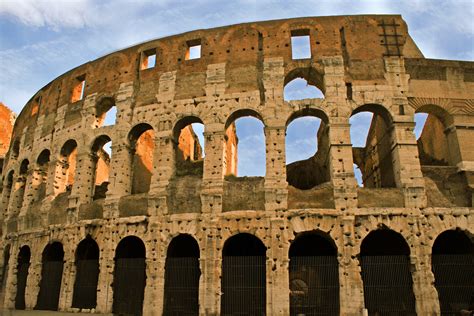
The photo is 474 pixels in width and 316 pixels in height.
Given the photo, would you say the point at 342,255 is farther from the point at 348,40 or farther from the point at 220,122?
the point at 348,40

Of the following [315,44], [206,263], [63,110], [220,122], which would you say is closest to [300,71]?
[315,44]

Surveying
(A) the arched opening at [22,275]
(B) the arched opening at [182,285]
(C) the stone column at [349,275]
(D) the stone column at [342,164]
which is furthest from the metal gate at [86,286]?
(D) the stone column at [342,164]

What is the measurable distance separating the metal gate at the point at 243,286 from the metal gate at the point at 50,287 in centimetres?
617

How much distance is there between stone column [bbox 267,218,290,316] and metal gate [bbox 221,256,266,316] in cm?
42

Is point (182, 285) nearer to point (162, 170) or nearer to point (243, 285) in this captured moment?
point (243, 285)

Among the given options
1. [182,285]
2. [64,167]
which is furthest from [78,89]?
[182,285]

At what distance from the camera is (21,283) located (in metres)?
14.9

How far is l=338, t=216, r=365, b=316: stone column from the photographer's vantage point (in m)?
10.3

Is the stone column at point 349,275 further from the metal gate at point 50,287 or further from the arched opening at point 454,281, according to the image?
the metal gate at point 50,287

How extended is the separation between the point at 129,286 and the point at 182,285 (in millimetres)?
1758

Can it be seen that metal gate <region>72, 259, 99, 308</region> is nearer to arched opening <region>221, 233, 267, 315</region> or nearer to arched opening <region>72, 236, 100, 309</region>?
arched opening <region>72, 236, 100, 309</region>

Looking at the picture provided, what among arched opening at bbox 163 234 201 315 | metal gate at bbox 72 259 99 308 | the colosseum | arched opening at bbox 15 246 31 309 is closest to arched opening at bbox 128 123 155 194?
the colosseum

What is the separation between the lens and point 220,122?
12586mm

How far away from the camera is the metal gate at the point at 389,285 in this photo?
418 inches
